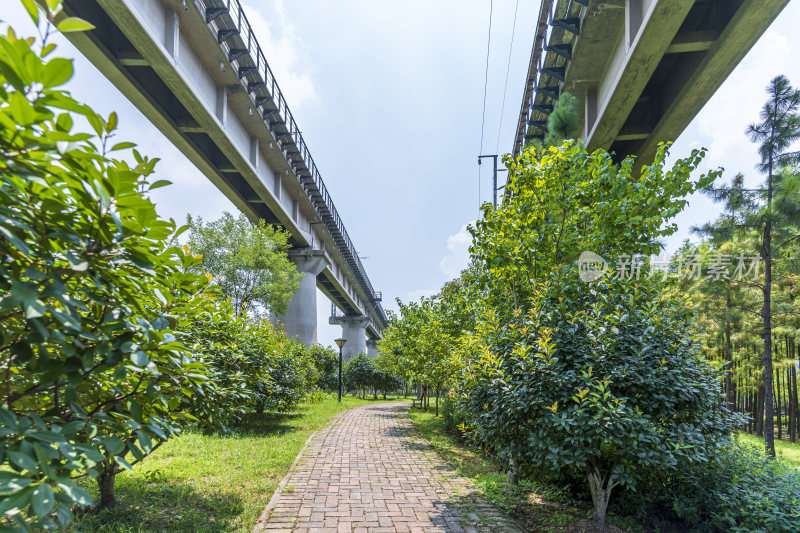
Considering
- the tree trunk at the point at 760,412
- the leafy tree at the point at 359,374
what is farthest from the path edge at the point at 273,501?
the tree trunk at the point at 760,412

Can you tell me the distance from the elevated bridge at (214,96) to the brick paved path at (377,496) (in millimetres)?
9892

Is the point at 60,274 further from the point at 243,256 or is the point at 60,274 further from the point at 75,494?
the point at 243,256

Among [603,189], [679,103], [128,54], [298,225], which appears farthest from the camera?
[298,225]

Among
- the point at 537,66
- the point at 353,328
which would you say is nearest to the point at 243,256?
the point at 537,66

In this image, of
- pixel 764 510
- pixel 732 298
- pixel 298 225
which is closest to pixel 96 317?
pixel 764 510

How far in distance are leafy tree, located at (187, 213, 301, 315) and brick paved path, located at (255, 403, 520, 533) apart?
15.2 meters

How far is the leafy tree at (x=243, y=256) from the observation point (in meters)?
23.1

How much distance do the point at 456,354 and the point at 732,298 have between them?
866 inches

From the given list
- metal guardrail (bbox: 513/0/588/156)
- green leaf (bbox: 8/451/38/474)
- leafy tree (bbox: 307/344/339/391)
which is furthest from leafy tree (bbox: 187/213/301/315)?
green leaf (bbox: 8/451/38/474)

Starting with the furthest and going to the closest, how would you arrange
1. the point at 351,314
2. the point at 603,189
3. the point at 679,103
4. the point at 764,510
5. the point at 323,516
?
the point at 351,314 < the point at 679,103 < the point at 603,189 < the point at 323,516 < the point at 764,510

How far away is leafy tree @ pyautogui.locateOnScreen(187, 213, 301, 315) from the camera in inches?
910

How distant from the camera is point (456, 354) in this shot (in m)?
7.49

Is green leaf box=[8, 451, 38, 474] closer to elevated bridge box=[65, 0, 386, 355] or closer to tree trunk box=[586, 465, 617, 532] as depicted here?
tree trunk box=[586, 465, 617, 532]

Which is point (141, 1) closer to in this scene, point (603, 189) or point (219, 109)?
point (219, 109)
